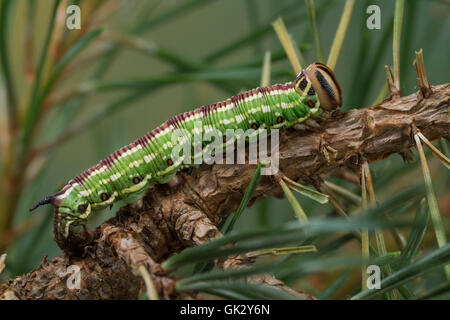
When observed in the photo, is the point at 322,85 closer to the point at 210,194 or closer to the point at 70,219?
the point at 210,194

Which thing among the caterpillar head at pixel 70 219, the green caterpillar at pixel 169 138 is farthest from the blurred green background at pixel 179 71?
the caterpillar head at pixel 70 219

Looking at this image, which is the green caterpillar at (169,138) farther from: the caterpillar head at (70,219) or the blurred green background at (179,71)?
the blurred green background at (179,71)

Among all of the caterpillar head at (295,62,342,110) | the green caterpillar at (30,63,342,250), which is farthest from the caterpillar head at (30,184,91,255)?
the caterpillar head at (295,62,342,110)

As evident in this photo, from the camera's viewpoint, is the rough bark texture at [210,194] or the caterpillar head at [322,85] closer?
the rough bark texture at [210,194]

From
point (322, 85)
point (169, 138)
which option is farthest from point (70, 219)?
point (322, 85)
